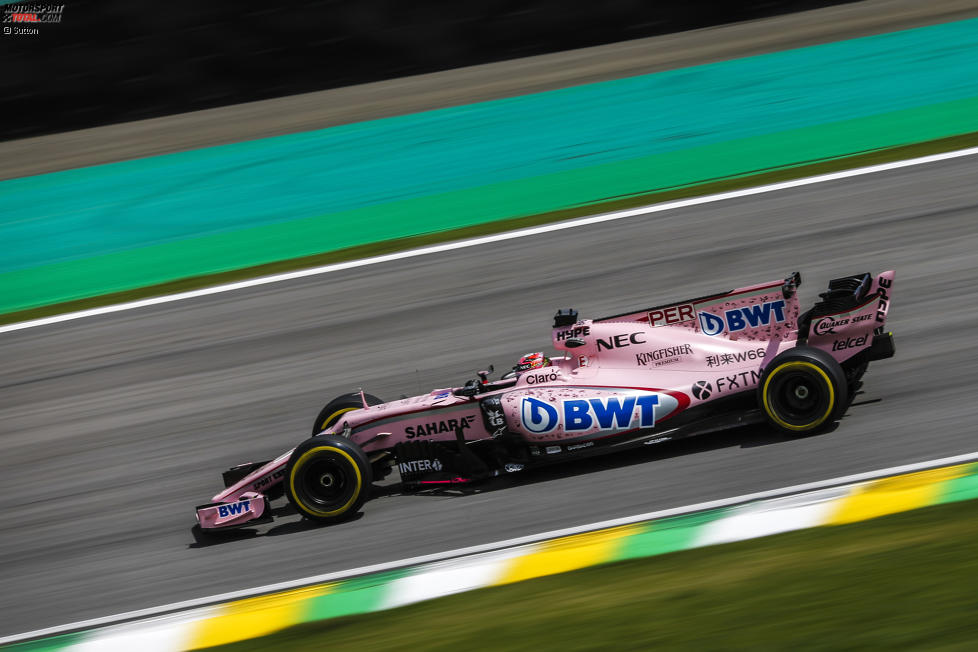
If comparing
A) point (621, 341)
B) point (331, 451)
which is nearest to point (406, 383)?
point (331, 451)

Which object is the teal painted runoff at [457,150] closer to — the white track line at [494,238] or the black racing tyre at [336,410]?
the white track line at [494,238]

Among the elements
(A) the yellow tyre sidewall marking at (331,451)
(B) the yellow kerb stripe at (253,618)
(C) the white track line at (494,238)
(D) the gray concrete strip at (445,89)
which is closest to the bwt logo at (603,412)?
(A) the yellow tyre sidewall marking at (331,451)

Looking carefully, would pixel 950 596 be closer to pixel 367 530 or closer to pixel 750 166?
pixel 367 530

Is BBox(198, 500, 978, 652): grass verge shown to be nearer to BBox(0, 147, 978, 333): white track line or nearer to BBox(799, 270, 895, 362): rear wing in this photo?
Answer: BBox(799, 270, 895, 362): rear wing

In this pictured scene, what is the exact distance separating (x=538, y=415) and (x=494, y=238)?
18.3 feet

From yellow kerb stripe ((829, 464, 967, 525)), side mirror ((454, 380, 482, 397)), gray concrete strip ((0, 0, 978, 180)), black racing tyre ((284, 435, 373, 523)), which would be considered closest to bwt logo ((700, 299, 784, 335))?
yellow kerb stripe ((829, 464, 967, 525))

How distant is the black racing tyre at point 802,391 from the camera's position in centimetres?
671

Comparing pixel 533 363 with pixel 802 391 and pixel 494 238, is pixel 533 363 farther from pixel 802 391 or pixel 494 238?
pixel 494 238

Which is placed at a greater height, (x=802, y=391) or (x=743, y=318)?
(x=743, y=318)

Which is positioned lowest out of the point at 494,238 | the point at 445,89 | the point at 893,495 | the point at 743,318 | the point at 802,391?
the point at 893,495

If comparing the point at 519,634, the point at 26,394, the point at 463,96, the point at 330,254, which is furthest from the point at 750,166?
the point at 519,634

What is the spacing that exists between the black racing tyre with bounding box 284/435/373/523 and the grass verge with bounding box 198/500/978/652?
133cm

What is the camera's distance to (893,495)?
20.0ft

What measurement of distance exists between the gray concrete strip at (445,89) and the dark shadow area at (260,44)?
19cm
